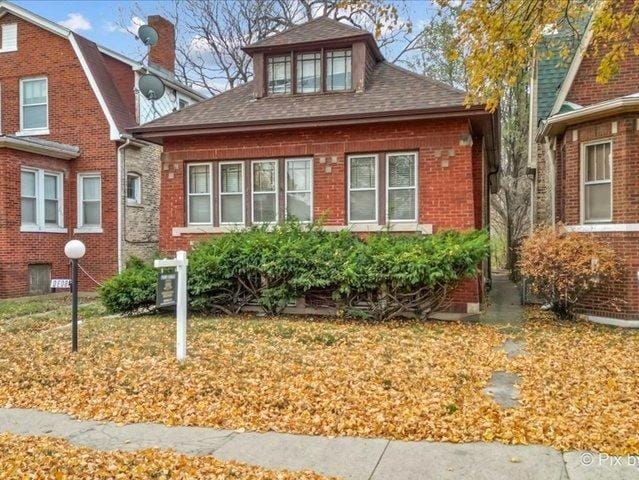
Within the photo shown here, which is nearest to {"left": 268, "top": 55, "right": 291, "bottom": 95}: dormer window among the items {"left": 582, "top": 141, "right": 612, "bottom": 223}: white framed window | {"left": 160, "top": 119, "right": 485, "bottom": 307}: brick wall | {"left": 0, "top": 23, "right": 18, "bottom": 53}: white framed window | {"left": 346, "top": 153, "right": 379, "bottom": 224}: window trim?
{"left": 160, "top": 119, "right": 485, "bottom": 307}: brick wall

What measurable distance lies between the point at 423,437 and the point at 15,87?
17.5 meters

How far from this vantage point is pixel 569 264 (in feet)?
33.0

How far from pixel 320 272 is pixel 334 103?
4.24 m

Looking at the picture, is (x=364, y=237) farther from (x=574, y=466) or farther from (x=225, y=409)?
(x=574, y=466)

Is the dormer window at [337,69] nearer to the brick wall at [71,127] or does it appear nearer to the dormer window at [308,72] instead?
the dormer window at [308,72]

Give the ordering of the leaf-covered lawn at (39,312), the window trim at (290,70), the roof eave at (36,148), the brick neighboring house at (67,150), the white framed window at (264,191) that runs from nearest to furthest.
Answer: the leaf-covered lawn at (39,312) → the white framed window at (264,191) → the window trim at (290,70) → the roof eave at (36,148) → the brick neighboring house at (67,150)

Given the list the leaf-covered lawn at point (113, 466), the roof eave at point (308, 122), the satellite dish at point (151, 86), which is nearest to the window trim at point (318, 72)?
the roof eave at point (308, 122)

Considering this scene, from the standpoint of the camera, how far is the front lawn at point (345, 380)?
4.95 m

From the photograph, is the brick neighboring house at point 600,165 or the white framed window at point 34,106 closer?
the brick neighboring house at point 600,165

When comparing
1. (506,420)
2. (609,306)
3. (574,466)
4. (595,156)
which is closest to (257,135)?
(595,156)

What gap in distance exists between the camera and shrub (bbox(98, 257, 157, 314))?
37.8 ft

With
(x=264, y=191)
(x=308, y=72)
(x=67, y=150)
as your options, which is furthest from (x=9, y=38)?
(x=264, y=191)

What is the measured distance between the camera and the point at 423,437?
4703 millimetres

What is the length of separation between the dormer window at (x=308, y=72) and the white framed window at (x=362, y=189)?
7.72ft
